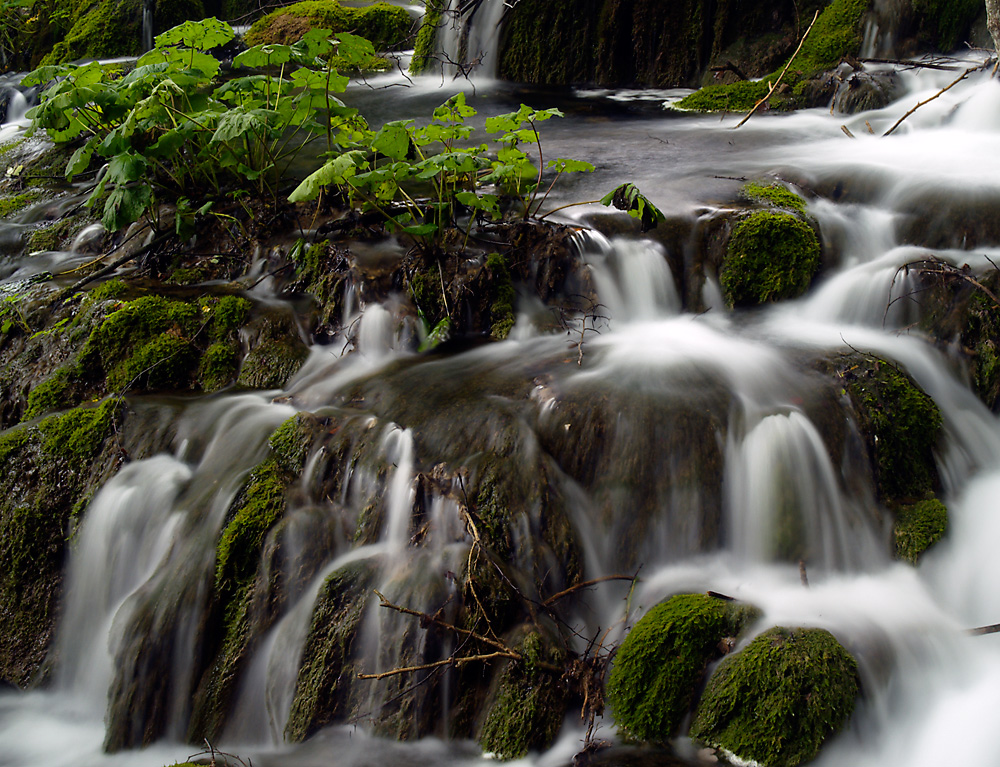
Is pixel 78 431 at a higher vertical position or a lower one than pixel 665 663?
higher

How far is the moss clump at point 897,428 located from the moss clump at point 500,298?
1.94 metres

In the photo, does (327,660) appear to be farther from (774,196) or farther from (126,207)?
(774,196)

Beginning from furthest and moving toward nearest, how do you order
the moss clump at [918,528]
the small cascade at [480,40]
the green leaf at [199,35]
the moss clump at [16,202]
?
the small cascade at [480,40] < the moss clump at [16,202] < the green leaf at [199,35] < the moss clump at [918,528]

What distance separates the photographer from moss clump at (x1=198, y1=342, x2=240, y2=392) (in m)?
4.23

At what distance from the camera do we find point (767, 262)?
4.75 m

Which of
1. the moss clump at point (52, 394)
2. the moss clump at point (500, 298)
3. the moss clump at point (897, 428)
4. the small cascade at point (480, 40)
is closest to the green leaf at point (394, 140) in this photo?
the moss clump at point (500, 298)

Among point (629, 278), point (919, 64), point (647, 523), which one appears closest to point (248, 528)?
point (647, 523)

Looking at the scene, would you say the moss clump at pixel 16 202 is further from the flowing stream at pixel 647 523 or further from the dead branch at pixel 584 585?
the dead branch at pixel 584 585

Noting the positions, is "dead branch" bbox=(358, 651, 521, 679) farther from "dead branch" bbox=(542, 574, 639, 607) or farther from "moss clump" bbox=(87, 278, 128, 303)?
"moss clump" bbox=(87, 278, 128, 303)

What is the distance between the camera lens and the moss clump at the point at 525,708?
8.94ft

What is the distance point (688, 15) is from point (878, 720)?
30.2 feet

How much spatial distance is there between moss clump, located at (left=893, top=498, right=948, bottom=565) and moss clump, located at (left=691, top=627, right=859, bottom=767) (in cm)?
86

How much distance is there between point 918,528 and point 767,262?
2031mm

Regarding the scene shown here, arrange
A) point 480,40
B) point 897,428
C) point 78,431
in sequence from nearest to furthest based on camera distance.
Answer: point 897,428 < point 78,431 < point 480,40
